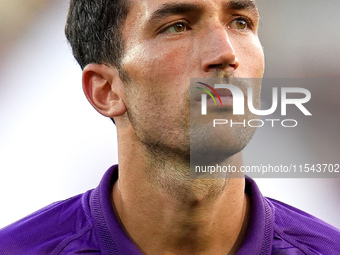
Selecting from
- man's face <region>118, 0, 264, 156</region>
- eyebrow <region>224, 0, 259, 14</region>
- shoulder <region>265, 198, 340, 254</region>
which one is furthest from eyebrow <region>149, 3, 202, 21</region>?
shoulder <region>265, 198, 340, 254</region>

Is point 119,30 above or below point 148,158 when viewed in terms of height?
above

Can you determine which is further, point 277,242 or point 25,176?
point 25,176

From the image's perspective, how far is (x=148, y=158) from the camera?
196 centimetres

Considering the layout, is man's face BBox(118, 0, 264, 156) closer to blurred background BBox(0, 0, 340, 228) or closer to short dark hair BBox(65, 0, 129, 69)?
short dark hair BBox(65, 0, 129, 69)

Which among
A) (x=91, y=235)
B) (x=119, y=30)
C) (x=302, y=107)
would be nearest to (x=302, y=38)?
(x=302, y=107)

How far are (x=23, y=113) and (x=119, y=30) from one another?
78.6 inches

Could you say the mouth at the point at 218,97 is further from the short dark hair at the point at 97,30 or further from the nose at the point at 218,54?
the short dark hair at the point at 97,30

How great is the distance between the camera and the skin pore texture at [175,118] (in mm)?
1797

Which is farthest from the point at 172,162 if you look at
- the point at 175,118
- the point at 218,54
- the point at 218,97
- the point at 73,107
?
the point at 73,107

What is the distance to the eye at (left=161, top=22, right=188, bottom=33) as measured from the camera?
186cm

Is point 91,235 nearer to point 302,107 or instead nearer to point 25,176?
point 25,176

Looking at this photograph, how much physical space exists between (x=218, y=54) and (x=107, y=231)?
725mm

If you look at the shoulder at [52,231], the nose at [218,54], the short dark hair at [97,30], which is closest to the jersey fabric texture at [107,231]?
the shoulder at [52,231]

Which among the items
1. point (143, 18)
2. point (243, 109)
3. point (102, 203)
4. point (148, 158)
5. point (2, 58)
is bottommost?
point (102, 203)
